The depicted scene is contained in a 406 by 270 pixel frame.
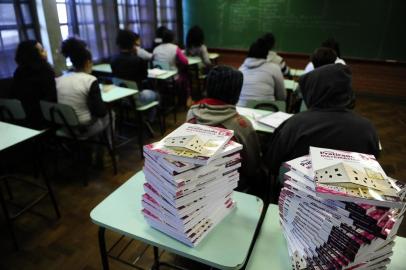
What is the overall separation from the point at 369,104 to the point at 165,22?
4.46 meters

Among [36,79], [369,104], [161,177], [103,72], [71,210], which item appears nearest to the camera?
[161,177]

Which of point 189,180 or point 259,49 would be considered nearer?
point 189,180

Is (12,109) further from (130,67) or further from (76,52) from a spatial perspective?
(130,67)

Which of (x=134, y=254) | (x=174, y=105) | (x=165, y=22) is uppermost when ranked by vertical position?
(x=165, y=22)

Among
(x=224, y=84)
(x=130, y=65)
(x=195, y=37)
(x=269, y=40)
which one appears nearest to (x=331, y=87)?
(x=224, y=84)

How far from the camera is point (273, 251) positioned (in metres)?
→ 1.01

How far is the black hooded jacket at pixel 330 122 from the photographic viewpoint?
1.46m

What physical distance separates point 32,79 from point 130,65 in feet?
3.97

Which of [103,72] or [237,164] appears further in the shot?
[103,72]

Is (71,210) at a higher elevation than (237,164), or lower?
lower

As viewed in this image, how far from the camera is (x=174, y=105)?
442 cm

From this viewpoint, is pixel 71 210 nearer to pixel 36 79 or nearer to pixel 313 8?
pixel 36 79

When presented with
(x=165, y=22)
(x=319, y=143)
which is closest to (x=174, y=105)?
(x=165, y=22)

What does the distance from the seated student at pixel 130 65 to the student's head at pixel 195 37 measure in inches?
67.5
